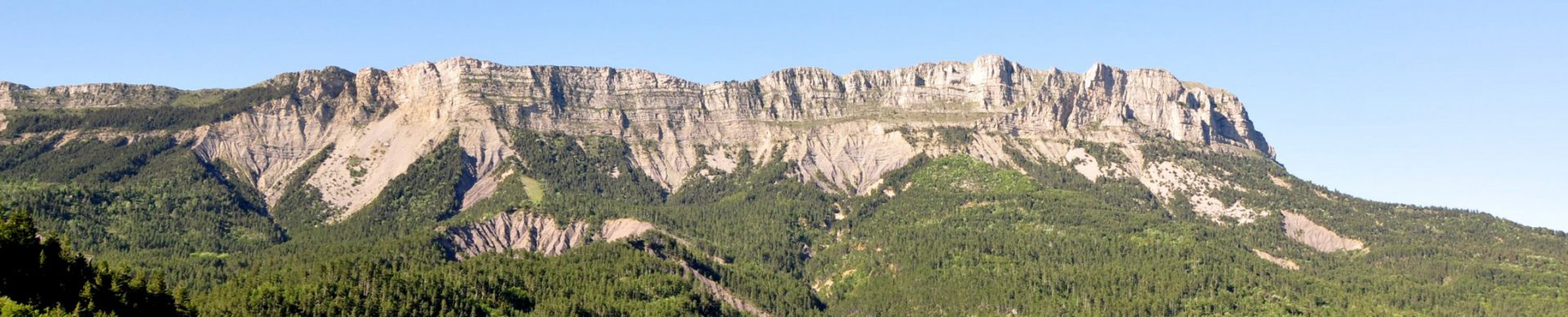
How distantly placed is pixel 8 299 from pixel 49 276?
2180 cm

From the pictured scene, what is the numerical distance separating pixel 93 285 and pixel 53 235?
1011 centimetres

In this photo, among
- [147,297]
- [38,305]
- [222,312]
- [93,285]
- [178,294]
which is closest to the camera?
[38,305]

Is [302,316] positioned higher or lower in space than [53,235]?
lower

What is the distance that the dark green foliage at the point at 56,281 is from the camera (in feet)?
483

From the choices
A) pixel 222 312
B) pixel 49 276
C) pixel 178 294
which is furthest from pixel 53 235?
pixel 222 312

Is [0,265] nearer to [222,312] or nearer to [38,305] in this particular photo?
[38,305]

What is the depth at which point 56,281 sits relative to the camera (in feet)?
501

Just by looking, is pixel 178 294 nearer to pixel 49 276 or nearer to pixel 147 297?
pixel 147 297

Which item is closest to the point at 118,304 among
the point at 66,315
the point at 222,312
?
the point at 66,315

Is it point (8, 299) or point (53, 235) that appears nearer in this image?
point (8, 299)

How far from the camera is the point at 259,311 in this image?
7776 inches

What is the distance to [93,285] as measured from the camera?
153250 mm

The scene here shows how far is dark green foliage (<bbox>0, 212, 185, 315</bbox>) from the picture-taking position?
14712cm

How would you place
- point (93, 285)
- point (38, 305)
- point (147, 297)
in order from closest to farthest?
point (38, 305)
point (93, 285)
point (147, 297)
